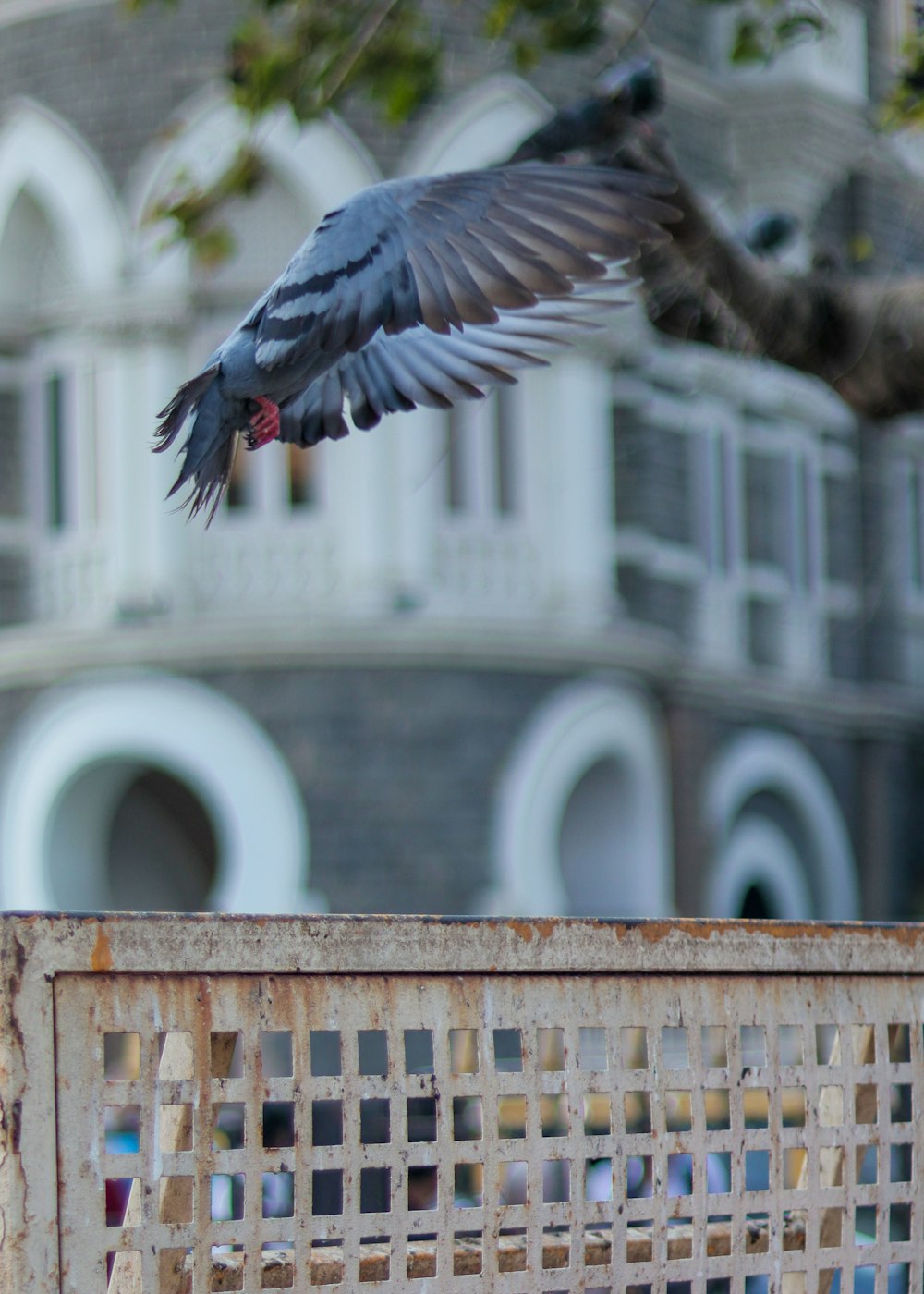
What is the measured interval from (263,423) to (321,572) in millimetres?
9908

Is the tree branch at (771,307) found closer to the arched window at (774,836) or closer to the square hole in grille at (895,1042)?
the square hole in grille at (895,1042)

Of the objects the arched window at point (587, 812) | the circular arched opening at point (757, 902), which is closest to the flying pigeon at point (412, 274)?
the arched window at point (587, 812)

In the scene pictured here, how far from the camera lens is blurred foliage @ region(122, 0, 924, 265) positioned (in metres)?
6.12

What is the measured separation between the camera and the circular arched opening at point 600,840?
1438 centimetres

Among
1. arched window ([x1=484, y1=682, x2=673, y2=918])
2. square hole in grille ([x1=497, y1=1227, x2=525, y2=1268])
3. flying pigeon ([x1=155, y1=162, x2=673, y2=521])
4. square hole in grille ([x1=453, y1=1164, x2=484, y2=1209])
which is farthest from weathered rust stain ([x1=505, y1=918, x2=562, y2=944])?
arched window ([x1=484, y1=682, x2=673, y2=918])

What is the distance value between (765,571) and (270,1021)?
13.9m

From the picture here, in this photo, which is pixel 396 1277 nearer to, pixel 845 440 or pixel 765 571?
pixel 765 571

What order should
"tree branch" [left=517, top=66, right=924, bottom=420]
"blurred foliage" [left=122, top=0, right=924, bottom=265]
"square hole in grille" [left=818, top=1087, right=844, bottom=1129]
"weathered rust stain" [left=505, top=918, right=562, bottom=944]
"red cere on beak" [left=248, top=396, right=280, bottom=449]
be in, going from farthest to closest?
"blurred foliage" [left=122, top=0, right=924, bottom=265] < "tree branch" [left=517, top=66, right=924, bottom=420] < "red cere on beak" [left=248, top=396, right=280, bottom=449] < "square hole in grille" [left=818, top=1087, right=844, bottom=1129] < "weathered rust stain" [left=505, top=918, right=562, bottom=944]

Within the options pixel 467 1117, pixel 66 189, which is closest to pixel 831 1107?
pixel 467 1117

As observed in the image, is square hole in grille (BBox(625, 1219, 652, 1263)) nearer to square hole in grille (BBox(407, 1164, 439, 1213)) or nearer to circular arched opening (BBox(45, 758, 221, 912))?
square hole in grille (BBox(407, 1164, 439, 1213))

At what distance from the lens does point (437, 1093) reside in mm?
2514

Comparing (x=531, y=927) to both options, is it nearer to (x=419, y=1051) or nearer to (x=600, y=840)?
(x=419, y=1051)

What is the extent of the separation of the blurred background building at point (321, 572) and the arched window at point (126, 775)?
19 millimetres

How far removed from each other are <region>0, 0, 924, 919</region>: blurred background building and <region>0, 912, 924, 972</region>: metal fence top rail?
9947mm
